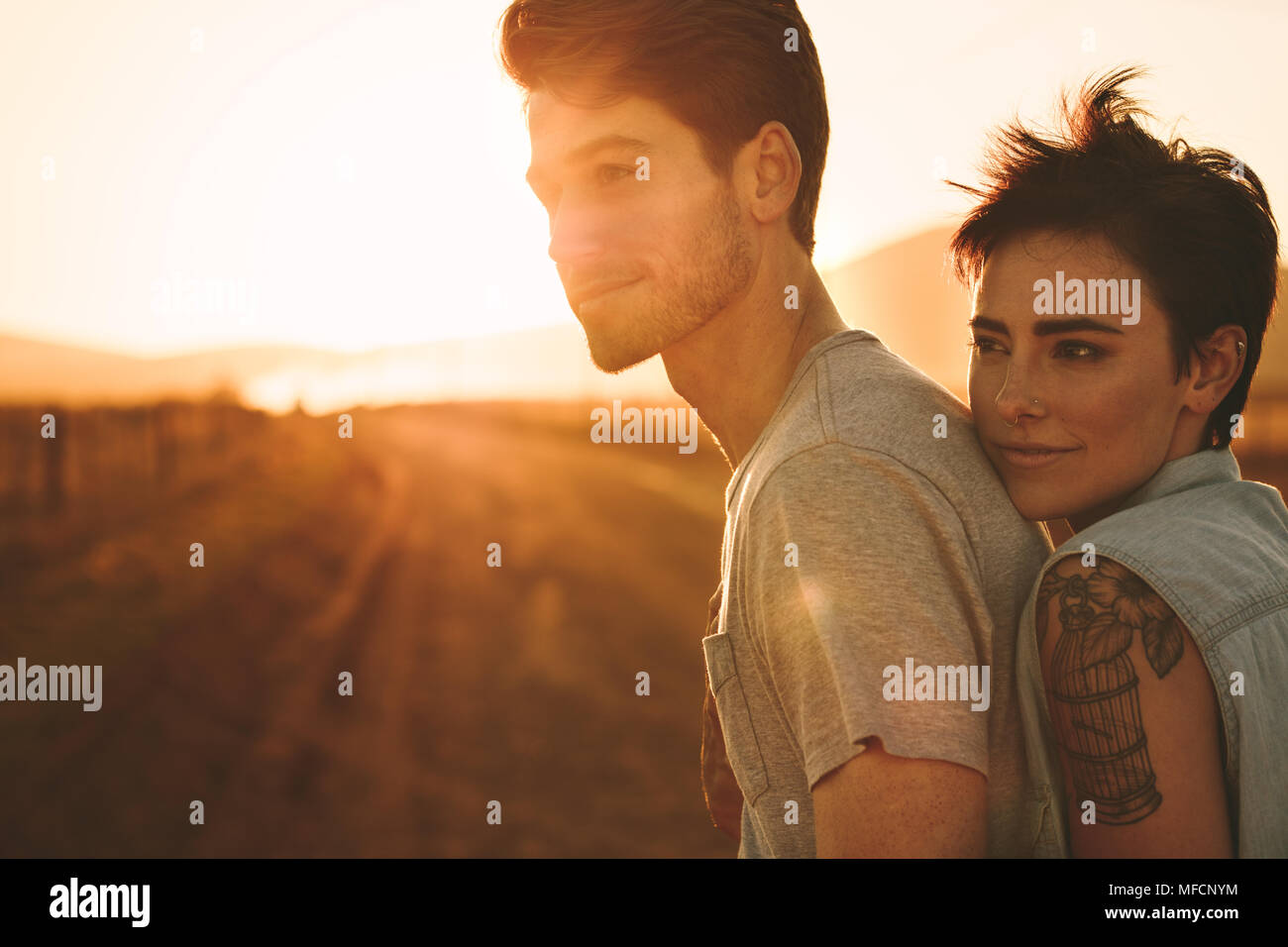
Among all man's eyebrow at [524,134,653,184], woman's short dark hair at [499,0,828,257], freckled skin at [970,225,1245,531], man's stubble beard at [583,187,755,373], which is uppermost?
woman's short dark hair at [499,0,828,257]

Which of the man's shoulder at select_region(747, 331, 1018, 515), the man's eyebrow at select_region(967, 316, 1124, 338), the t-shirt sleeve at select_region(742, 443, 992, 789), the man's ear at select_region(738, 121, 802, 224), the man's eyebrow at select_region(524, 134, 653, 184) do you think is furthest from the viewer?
the man's ear at select_region(738, 121, 802, 224)

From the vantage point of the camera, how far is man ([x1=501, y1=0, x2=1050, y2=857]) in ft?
5.71

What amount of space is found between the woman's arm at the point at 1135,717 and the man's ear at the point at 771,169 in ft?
3.54

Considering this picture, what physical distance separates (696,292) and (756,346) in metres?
0.18

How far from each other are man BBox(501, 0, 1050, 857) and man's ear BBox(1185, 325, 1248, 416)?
43cm

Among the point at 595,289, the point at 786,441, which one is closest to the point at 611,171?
the point at 595,289

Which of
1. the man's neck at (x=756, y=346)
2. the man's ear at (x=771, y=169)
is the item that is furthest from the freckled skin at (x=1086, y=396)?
the man's ear at (x=771, y=169)

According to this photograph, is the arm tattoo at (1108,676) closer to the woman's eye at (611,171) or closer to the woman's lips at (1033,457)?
the woman's lips at (1033,457)

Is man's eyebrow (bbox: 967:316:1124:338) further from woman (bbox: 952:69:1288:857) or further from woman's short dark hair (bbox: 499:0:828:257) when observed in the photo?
woman's short dark hair (bbox: 499:0:828:257)

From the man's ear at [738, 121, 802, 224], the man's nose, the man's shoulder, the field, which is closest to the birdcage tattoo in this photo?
the man's shoulder

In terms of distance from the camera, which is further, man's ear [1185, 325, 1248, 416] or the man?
man's ear [1185, 325, 1248, 416]

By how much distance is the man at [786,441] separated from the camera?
174 centimetres
